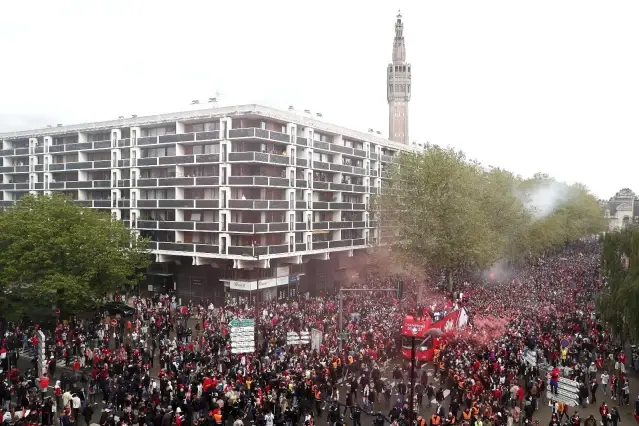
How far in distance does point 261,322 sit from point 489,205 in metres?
31.8

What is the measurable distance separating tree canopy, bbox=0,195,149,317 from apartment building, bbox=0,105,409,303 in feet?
33.8

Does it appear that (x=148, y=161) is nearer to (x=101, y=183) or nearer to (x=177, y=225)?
(x=177, y=225)

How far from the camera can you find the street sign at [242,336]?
26.0 meters

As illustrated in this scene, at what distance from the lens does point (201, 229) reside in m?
46.4

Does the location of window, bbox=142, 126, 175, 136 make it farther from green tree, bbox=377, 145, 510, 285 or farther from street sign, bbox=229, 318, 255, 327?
street sign, bbox=229, 318, 255, 327

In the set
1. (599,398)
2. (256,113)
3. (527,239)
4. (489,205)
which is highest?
(256,113)

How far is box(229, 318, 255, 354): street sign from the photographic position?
1024 inches

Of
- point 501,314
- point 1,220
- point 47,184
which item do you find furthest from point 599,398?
point 47,184

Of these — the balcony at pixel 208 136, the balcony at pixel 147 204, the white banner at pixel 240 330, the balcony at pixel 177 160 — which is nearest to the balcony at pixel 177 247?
the balcony at pixel 147 204

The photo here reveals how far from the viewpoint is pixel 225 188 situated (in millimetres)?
45250

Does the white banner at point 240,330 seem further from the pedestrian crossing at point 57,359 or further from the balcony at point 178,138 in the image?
the balcony at point 178,138

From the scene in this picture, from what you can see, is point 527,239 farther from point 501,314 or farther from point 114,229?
point 114,229

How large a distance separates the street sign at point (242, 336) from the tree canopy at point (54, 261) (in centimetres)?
1394

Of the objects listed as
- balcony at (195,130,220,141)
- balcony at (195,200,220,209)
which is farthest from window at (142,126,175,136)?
balcony at (195,200,220,209)
